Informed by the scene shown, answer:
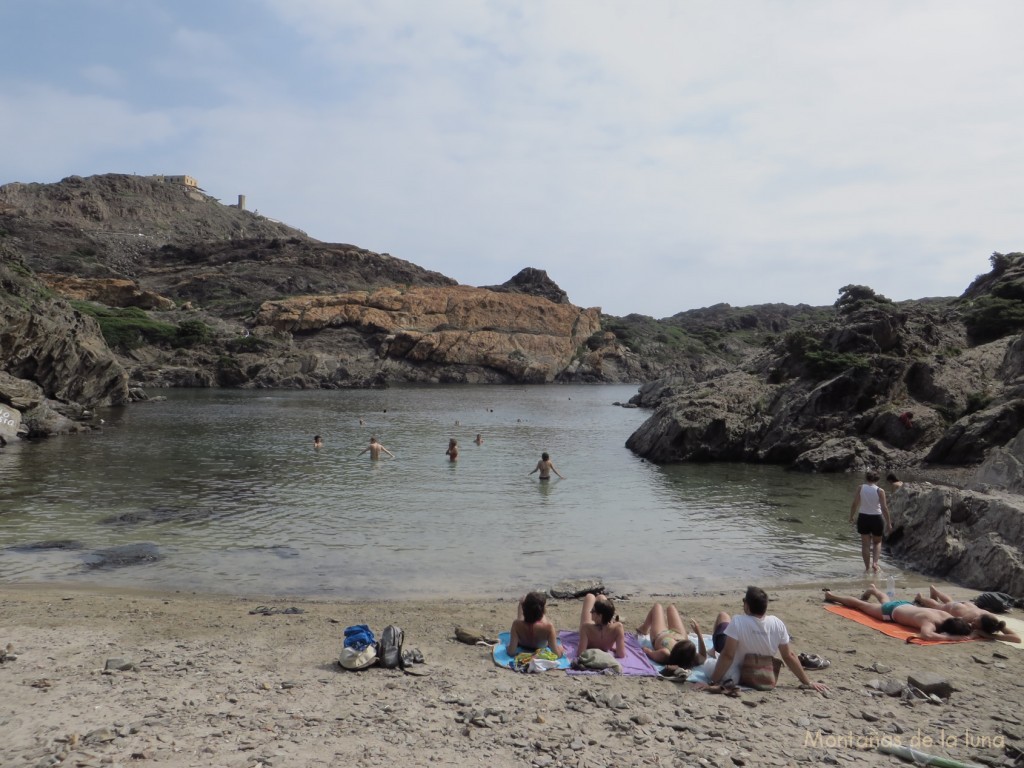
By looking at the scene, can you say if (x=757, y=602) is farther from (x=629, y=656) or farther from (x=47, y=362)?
(x=47, y=362)

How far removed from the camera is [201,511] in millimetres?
15188

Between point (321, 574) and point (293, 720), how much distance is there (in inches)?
225

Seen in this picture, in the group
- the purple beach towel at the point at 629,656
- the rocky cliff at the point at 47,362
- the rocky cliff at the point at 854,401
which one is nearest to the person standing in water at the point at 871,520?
the purple beach towel at the point at 629,656

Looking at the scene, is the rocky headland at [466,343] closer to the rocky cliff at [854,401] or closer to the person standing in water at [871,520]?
the rocky cliff at [854,401]

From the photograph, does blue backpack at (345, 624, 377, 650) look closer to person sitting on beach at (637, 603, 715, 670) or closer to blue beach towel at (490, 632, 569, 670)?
blue beach towel at (490, 632, 569, 670)

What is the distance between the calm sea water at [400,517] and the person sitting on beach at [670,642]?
2805 mm

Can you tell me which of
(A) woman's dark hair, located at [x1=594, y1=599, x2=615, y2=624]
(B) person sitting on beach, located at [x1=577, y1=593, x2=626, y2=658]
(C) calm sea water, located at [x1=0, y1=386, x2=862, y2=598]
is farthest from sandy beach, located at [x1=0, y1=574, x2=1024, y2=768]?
(C) calm sea water, located at [x1=0, y1=386, x2=862, y2=598]

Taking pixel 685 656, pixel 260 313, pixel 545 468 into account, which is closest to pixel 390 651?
pixel 685 656

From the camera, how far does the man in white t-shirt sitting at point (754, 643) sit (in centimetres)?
629

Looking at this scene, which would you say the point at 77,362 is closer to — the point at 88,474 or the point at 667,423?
the point at 88,474

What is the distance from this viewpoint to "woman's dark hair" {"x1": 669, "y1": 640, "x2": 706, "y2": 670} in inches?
266

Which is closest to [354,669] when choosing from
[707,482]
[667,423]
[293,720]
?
[293,720]

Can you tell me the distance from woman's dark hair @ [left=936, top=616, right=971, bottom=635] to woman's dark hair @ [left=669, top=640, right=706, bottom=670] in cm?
320

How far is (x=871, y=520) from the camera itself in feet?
37.2
